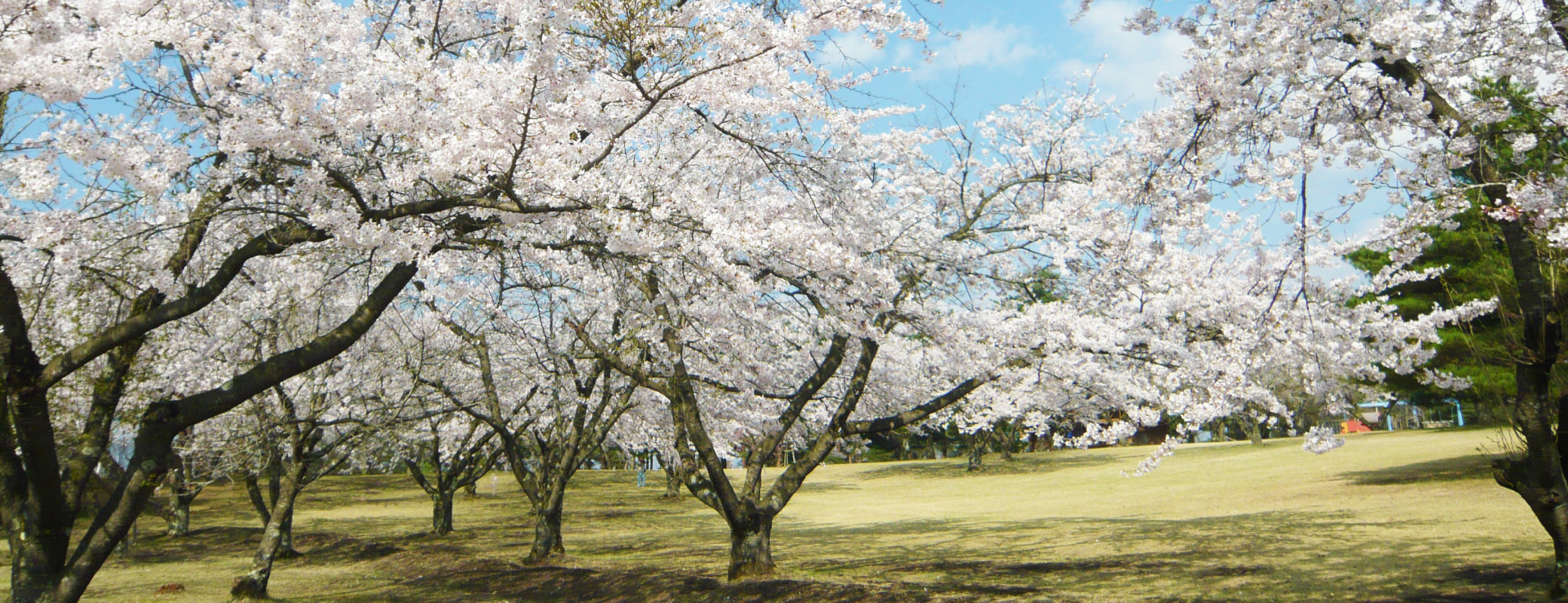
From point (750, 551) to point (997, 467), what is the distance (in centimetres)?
3292

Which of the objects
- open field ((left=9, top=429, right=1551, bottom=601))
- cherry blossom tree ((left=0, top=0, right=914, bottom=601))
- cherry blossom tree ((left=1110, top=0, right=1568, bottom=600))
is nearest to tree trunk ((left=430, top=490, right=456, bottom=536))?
open field ((left=9, top=429, right=1551, bottom=601))

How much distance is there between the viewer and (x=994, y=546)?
14445 millimetres

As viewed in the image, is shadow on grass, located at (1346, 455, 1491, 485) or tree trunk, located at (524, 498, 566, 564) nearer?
A: tree trunk, located at (524, 498, 566, 564)

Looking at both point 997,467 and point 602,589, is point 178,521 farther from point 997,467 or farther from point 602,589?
point 997,467

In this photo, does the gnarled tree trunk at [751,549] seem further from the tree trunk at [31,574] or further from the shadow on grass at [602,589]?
the tree trunk at [31,574]

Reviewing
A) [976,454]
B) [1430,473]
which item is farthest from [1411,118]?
[976,454]

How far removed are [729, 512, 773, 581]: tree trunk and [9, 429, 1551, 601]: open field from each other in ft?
1.29

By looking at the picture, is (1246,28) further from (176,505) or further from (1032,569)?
(176,505)

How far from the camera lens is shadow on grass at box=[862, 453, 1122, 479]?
3806cm

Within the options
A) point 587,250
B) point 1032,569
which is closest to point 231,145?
point 587,250

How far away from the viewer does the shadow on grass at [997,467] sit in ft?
125

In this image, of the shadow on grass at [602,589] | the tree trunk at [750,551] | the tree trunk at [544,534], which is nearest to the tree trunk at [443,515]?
the shadow on grass at [602,589]

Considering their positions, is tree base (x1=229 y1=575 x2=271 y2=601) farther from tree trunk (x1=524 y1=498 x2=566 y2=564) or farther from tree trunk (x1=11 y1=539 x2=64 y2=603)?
tree trunk (x1=11 y1=539 x2=64 y2=603)

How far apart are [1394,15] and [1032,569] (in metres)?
7.60
